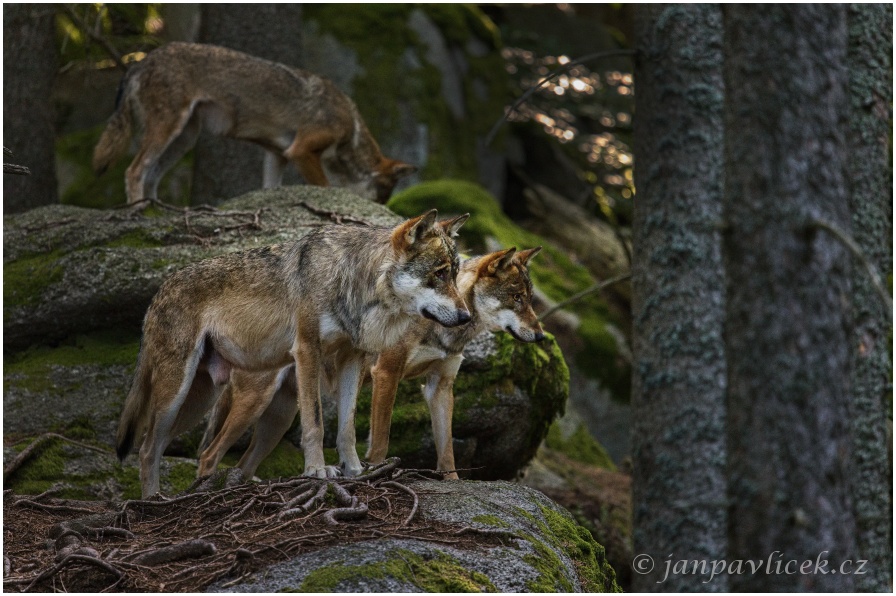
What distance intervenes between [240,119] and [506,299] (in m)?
5.61

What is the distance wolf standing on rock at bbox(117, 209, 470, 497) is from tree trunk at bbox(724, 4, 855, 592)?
265 cm

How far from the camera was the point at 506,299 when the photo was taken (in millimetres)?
7766

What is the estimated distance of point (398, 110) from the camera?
16500 mm

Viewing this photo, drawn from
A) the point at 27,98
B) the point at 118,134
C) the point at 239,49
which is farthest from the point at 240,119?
the point at 27,98

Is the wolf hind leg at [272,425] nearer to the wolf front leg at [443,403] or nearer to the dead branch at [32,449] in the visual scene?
the wolf front leg at [443,403]

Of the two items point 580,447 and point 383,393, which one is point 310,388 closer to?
point 383,393

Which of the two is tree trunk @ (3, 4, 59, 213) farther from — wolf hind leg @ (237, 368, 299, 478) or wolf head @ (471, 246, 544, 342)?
wolf head @ (471, 246, 544, 342)

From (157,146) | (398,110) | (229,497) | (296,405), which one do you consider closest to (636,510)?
(229,497)

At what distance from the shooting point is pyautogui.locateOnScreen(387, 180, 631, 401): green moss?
43.4 ft

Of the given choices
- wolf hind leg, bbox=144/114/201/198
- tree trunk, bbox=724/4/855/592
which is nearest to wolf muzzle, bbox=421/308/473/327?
tree trunk, bbox=724/4/855/592

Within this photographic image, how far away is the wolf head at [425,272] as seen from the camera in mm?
6691

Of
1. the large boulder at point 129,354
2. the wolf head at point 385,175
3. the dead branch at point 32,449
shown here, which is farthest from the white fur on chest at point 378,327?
the wolf head at point 385,175

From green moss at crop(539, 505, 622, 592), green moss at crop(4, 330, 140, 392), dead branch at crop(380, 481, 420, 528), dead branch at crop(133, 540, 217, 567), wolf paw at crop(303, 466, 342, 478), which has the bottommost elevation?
green moss at crop(539, 505, 622, 592)

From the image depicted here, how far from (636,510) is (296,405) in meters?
3.65
